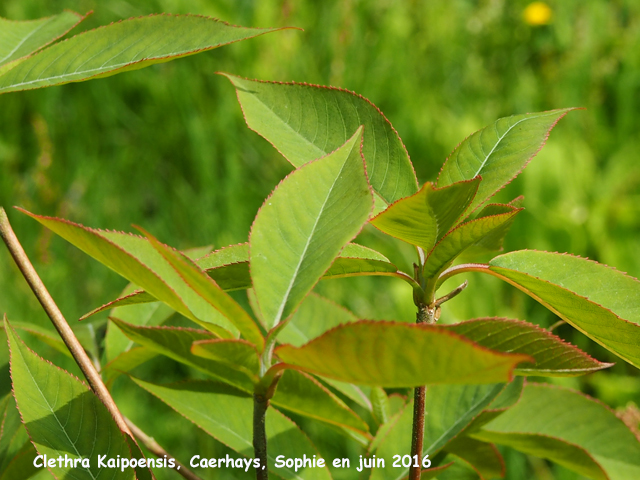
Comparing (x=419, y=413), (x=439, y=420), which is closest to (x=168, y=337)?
(x=419, y=413)

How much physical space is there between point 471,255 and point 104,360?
38cm

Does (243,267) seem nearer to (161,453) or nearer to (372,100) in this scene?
(161,453)

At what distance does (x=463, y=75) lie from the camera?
8.51 feet

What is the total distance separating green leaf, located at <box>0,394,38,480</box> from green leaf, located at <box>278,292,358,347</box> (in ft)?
0.85

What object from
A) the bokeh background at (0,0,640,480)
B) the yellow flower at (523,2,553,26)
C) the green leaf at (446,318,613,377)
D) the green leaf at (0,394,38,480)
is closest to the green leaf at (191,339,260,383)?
the green leaf at (446,318,613,377)

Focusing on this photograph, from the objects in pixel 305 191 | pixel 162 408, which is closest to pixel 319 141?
pixel 305 191

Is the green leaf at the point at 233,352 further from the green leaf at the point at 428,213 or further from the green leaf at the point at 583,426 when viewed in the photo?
the green leaf at the point at 583,426

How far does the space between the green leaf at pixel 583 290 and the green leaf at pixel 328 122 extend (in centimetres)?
9

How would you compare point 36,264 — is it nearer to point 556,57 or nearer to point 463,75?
point 463,75

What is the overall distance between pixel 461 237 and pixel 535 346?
0.07m

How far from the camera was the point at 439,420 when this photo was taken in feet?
1.83

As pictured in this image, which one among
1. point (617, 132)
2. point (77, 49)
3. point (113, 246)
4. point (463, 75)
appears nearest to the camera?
point (113, 246)

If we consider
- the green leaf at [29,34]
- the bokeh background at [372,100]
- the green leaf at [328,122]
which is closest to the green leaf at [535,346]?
the green leaf at [328,122]

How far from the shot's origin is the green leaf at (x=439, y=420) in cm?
53
